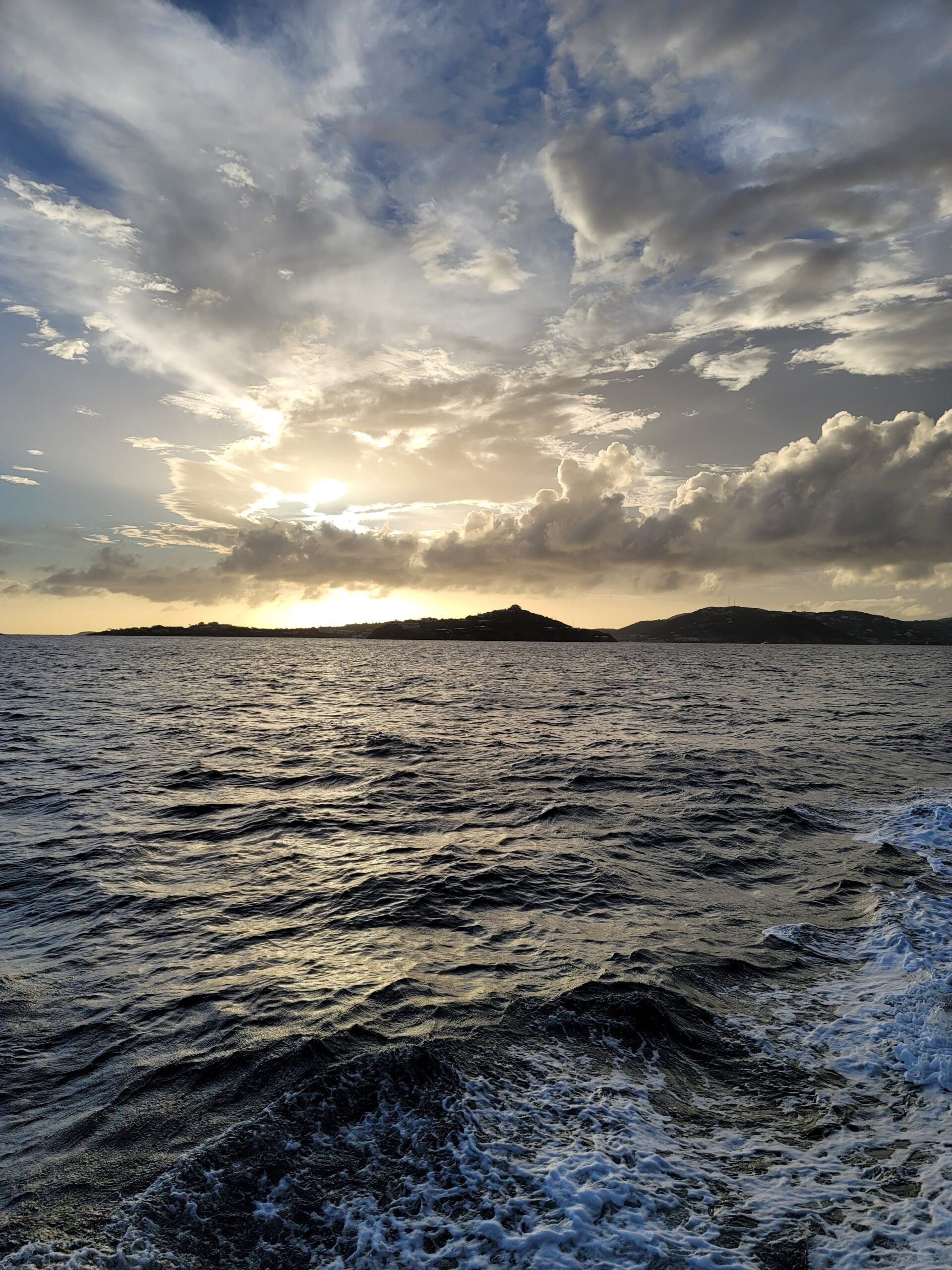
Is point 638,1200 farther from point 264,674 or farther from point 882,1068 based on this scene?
point 264,674

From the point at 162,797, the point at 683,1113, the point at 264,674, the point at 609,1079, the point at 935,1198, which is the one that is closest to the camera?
the point at 935,1198

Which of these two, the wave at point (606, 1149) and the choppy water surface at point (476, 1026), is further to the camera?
the choppy water surface at point (476, 1026)

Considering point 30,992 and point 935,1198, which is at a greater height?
point 935,1198

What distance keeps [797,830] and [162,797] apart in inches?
817

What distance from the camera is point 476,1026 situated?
8.70 meters

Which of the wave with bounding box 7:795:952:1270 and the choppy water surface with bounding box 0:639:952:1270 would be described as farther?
the choppy water surface with bounding box 0:639:952:1270

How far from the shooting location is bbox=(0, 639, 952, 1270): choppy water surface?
570cm

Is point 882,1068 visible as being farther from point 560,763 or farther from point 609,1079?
point 560,763

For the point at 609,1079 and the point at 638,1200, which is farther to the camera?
the point at 609,1079

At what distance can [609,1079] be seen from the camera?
25.7 feet

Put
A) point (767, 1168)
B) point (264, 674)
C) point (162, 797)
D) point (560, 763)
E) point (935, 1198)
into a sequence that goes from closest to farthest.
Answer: point (935, 1198)
point (767, 1168)
point (162, 797)
point (560, 763)
point (264, 674)

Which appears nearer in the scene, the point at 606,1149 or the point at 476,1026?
the point at 606,1149

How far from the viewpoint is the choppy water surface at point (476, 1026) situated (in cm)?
570

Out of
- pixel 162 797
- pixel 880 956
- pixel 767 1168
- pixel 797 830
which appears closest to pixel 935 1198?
pixel 767 1168
